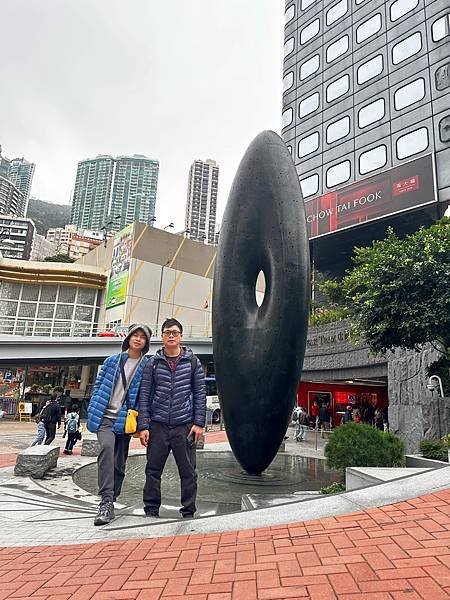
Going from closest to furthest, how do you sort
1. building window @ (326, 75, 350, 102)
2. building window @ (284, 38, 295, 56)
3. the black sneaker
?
the black sneaker < building window @ (326, 75, 350, 102) < building window @ (284, 38, 295, 56)

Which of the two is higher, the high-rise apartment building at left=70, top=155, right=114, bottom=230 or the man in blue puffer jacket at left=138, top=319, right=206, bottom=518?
the high-rise apartment building at left=70, top=155, right=114, bottom=230

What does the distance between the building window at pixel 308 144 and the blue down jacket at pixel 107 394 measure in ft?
105

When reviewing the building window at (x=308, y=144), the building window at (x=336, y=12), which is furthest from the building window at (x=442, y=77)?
the building window at (x=336, y=12)

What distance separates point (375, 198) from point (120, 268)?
70.1 ft

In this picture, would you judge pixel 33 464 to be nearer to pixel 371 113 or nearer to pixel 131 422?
pixel 131 422

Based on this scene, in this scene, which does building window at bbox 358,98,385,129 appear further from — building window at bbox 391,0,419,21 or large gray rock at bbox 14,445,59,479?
large gray rock at bbox 14,445,59,479

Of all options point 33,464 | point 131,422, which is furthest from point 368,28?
point 131,422

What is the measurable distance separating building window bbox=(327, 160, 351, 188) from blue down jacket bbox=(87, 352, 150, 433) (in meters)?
28.6

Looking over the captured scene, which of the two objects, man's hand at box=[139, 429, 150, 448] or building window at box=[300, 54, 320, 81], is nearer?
man's hand at box=[139, 429, 150, 448]

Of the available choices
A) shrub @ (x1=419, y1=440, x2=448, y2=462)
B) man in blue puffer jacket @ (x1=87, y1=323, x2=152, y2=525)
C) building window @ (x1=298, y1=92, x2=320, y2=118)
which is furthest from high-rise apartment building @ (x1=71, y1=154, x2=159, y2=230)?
man in blue puffer jacket @ (x1=87, y1=323, x2=152, y2=525)

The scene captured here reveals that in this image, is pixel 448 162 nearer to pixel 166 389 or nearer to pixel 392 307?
pixel 392 307

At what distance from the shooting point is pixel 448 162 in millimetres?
24625

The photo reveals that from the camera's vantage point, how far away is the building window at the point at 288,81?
121 feet

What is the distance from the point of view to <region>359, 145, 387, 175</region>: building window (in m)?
27.8
